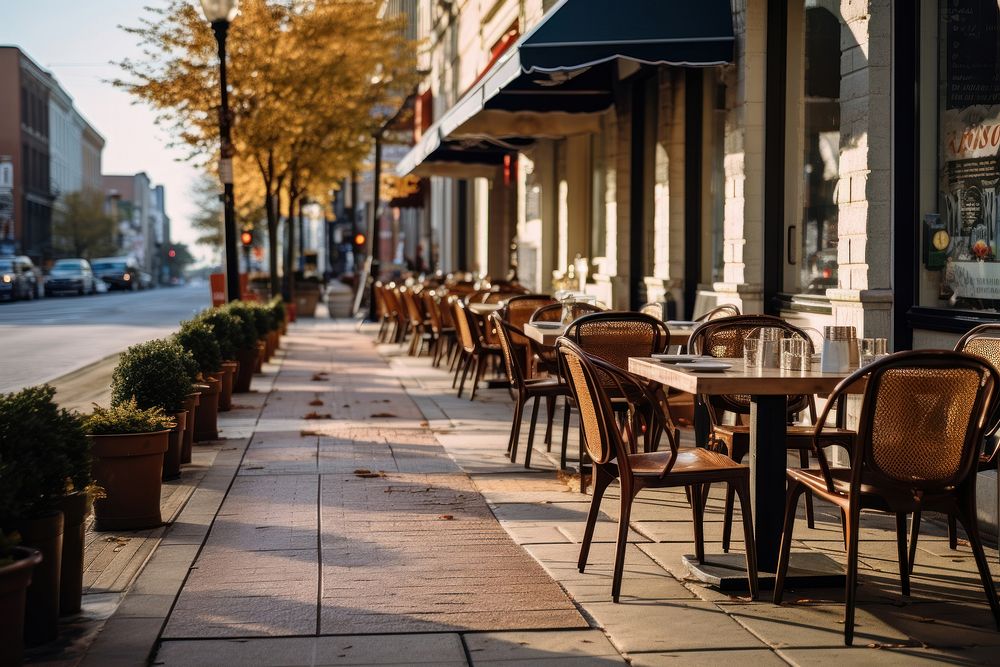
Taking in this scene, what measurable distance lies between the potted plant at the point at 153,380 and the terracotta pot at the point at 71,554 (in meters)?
2.51

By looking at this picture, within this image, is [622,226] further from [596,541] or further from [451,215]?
[451,215]

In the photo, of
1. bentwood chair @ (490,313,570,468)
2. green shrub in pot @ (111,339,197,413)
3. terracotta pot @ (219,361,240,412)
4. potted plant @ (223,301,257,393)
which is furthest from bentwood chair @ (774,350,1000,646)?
potted plant @ (223,301,257,393)

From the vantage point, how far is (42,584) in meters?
4.99

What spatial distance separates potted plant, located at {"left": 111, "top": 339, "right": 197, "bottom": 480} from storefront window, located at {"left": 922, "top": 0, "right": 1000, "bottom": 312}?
4.70 metres

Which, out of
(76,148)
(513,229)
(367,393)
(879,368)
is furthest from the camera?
(76,148)

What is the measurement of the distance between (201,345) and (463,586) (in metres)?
5.39

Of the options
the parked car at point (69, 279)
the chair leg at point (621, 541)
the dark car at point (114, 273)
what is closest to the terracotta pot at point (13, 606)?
the chair leg at point (621, 541)

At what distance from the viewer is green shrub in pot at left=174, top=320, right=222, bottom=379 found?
1047 centimetres

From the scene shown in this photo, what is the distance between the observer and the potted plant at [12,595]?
4375mm

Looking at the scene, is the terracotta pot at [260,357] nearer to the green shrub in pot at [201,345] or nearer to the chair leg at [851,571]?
the green shrub in pot at [201,345]

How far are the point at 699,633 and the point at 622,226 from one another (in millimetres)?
11809

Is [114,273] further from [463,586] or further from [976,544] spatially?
[976,544]

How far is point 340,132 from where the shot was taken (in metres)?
28.9

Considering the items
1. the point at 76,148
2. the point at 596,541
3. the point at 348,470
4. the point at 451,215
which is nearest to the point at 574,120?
the point at 348,470
